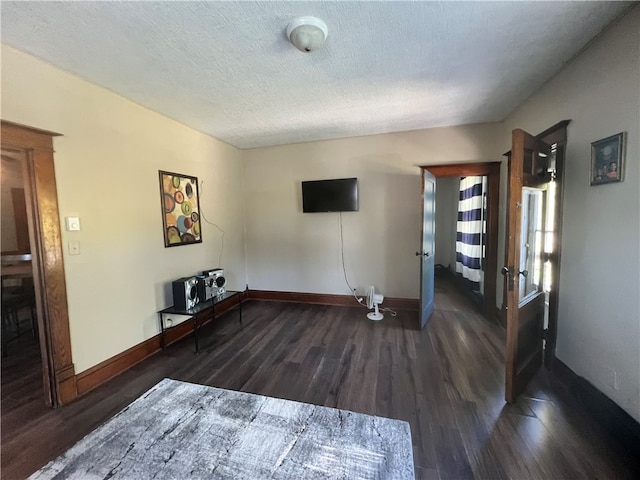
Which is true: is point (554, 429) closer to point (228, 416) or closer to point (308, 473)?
point (308, 473)

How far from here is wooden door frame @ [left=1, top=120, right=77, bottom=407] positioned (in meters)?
1.78

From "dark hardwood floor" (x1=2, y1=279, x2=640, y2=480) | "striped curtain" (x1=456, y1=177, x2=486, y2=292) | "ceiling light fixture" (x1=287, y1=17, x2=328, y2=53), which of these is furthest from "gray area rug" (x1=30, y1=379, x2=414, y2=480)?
"striped curtain" (x1=456, y1=177, x2=486, y2=292)

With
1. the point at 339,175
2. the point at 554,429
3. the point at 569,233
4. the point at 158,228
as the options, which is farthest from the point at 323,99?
the point at 554,429

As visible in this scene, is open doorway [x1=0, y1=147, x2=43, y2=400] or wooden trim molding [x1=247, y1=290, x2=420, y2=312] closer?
open doorway [x1=0, y1=147, x2=43, y2=400]

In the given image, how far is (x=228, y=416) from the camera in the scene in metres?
1.28

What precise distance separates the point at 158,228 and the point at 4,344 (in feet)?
7.04

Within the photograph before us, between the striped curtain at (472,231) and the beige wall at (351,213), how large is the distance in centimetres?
97

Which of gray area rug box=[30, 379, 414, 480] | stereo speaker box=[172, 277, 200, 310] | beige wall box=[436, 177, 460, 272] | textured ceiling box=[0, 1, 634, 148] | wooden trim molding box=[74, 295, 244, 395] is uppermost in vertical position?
textured ceiling box=[0, 1, 634, 148]

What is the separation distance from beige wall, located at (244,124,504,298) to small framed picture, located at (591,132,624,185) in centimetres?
172

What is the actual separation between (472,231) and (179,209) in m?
4.45

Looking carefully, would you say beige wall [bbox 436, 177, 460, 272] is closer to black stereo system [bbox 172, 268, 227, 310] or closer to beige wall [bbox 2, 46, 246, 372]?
black stereo system [bbox 172, 268, 227, 310]

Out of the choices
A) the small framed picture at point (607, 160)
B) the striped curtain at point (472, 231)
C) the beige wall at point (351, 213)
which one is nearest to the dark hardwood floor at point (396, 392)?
the beige wall at point (351, 213)

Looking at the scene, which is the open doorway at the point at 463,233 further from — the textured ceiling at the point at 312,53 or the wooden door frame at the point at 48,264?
the wooden door frame at the point at 48,264

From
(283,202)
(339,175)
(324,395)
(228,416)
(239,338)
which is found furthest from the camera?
(283,202)
